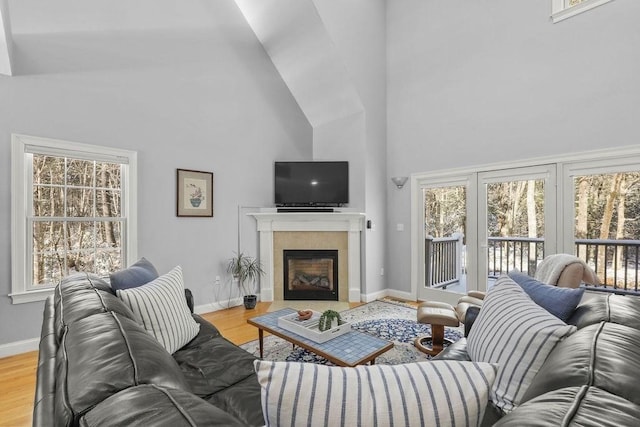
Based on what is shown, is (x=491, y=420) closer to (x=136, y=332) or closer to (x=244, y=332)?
(x=136, y=332)

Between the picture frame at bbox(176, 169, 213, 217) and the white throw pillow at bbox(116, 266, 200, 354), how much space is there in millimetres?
2069

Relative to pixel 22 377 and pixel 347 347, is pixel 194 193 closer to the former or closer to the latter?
pixel 22 377

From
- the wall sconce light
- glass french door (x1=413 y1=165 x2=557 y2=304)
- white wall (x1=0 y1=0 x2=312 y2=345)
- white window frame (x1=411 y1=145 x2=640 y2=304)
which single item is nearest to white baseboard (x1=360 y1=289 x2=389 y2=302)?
glass french door (x1=413 y1=165 x2=557 y2=304)

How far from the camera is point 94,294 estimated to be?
1.40 m

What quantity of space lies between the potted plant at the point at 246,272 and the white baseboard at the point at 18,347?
206 cm

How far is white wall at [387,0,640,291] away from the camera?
3004 millimetres

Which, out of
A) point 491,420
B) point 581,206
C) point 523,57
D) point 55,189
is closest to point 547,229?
point 581,206

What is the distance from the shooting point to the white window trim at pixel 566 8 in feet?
10.2

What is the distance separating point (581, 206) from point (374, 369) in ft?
12.3

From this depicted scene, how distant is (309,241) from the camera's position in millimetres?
4746

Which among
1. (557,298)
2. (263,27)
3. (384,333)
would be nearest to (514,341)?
(557,298)

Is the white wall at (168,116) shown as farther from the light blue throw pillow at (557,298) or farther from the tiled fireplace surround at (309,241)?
the light blue throw pillow at (557,298)

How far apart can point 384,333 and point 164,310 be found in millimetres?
2343

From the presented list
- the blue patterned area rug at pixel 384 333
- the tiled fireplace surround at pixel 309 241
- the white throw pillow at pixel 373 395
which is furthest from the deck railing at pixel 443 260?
the white throw pillow at pixel 373 395
